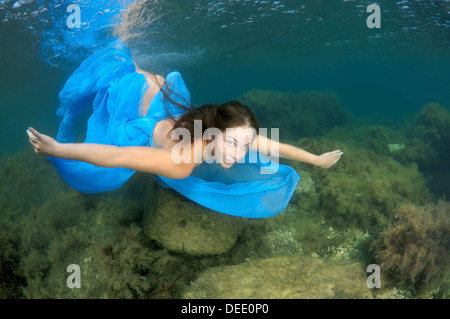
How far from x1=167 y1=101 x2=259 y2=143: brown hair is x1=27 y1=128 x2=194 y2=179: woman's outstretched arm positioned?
534 mm

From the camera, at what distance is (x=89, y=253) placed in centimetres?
385

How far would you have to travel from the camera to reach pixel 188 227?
410cm

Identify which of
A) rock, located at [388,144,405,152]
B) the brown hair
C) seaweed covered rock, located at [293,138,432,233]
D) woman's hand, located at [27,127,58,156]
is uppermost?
woman's hand, located at [27,127,58,156]

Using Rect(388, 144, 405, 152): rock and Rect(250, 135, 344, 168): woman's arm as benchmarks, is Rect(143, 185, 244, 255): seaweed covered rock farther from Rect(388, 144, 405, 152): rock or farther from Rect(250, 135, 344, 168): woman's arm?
Rect(388, 144, 405, 152): rock

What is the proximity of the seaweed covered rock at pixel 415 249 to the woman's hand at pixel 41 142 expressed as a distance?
4436 millimetres

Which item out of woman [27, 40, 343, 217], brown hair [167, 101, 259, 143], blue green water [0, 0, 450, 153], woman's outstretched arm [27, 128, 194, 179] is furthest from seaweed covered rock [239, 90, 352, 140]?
woman's outstretched arm [27, 128, 194, 179]

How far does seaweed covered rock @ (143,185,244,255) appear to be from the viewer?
4.09 meters

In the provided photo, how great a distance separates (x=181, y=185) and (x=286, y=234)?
89.1 inches

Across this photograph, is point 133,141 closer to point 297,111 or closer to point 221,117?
point 221,117

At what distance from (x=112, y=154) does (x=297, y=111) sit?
13.2 metres

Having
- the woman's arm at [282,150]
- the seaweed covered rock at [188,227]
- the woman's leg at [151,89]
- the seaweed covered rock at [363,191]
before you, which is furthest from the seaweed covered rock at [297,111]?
the seaweed covered rock at [188,227]

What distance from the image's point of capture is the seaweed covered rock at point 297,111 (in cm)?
1369

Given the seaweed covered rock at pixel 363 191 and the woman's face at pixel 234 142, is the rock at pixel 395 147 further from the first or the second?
the woman's face at pixel 234 142

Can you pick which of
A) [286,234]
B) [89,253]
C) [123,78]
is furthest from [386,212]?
[123,78]
